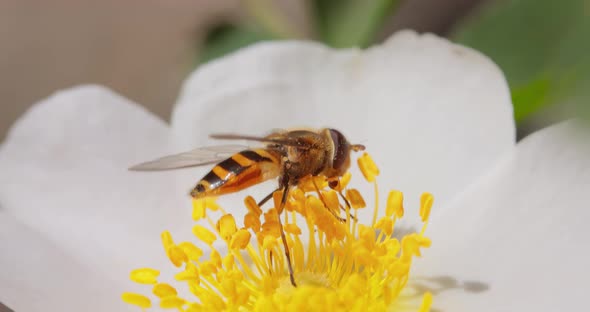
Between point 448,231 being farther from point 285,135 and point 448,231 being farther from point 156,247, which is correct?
point 156,247

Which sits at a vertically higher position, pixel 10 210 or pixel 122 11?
pixel 122 11

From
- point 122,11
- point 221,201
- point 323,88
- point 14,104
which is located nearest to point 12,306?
point 221,201

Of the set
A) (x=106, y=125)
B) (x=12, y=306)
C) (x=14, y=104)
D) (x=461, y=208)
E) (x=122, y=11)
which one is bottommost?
(x=12, y=306)

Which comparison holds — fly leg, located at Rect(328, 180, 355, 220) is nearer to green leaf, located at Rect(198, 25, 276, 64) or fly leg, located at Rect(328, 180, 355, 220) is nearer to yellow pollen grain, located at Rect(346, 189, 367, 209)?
yellow pollen grain, located at Rect(346, 189, 367, 209)

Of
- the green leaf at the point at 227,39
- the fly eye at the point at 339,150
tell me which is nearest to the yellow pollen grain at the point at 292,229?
the fly eye at the point at 339,150

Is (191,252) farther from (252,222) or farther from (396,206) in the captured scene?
(396,206)

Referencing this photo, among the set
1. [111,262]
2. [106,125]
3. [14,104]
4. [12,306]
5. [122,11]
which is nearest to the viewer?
[12,306]

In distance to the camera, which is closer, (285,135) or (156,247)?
(285,135)

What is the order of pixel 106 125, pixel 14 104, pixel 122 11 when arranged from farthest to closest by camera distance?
pixel 122 11
pixel 14 104
pixel 106 125
